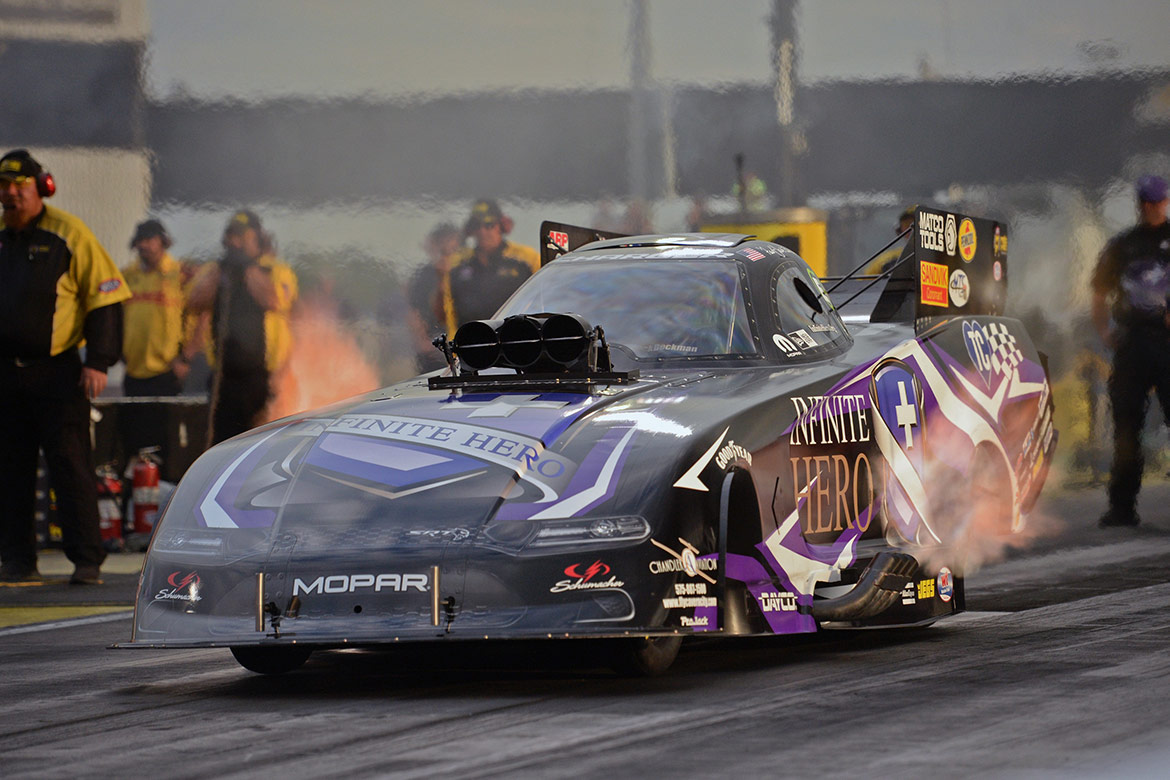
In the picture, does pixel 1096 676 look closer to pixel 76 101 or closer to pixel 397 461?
pixel 397 461

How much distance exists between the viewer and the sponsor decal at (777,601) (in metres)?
5.92

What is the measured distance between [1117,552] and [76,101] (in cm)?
779

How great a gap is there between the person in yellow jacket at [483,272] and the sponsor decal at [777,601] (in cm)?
745

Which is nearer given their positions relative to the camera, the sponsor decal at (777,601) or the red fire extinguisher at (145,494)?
the sponsor decal at (777,601)

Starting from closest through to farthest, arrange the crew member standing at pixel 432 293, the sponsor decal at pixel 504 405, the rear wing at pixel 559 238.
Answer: the sponsor decal at pixel 504 405 → the rear wing at pixel 559 238 → the crew member standing at pixel 432 293

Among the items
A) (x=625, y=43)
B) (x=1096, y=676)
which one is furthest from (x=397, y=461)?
(x=625, y=43)

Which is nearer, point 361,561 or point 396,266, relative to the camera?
point 361,561

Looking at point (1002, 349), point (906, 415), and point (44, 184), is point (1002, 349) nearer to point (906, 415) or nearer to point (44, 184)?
point (906, 415)

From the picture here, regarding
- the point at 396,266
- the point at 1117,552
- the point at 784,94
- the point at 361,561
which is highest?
the point at 784,94

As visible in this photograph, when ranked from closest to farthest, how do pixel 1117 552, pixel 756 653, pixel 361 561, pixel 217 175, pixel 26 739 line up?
pixel 26 739, pixel 361 561, pixel 756 653, pixel 1117 552, pixel 217 175

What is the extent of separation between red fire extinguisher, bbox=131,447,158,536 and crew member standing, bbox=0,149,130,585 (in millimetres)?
2159

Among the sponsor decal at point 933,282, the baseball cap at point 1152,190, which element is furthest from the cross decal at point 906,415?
the baseball cap at point 1152,190

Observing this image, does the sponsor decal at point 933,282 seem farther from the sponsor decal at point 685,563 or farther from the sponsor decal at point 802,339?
the sponsor decal at point 685,563

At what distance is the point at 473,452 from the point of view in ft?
19.0
